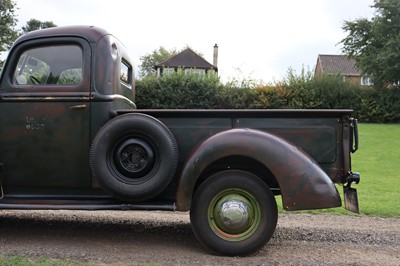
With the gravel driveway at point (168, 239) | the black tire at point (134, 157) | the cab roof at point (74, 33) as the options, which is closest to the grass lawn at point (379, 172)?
the gravel driveway at point (168, 239)

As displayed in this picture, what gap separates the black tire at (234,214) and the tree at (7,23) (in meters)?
31.1

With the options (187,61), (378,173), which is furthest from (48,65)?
(187,61)

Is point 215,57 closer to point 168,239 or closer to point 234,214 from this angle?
point 168,239

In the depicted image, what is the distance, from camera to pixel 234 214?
4.42 meters

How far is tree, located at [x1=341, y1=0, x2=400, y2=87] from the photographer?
30375 mm

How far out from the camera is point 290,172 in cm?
438

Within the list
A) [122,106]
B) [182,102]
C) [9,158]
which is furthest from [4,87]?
[182,102]

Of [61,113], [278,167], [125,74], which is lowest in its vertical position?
[278,167]

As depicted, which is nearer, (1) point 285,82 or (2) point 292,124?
(2) point 292,124

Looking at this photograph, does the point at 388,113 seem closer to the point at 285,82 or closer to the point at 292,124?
the point at 285,82

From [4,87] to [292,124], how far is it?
3.14 meters

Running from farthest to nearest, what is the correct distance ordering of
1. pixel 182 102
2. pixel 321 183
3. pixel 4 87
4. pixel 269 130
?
pixel 182 102
pixel 4 87
pixel 269 130
pixel 321 183

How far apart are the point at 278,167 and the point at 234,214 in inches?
24.3

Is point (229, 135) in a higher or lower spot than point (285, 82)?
lower
